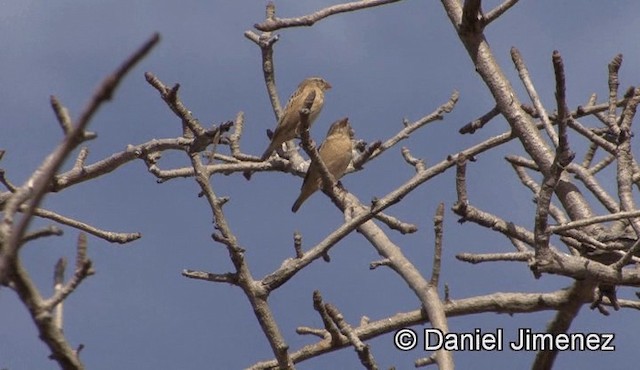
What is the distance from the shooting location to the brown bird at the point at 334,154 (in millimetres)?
9672

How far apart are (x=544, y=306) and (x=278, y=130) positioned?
13.0ft

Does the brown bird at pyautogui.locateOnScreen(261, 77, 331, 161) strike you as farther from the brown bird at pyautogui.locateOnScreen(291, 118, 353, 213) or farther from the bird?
the brown bird at pyautogui.locateOnScreen(291, 118, 353, 213)

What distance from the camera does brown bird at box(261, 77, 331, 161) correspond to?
29.3 ft

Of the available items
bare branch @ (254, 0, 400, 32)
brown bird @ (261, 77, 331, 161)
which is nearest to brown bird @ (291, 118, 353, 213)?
brown bird @ (261, 77, 331, 161)

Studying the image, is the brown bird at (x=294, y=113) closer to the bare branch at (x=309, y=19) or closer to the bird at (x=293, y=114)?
the bird at (x=293, y=114)

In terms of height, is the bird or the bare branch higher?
the bird

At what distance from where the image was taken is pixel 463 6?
5.62m

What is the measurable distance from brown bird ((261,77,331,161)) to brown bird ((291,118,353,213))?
34cm

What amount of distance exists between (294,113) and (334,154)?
2.07 ft

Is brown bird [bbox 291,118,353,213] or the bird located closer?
the bird

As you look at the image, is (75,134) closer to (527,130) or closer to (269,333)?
(269,333)

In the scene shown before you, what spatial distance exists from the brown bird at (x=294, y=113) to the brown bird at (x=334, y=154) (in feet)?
1.12

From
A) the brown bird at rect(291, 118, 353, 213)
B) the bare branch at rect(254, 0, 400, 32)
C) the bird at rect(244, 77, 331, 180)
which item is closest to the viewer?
the bare branch at rect(254, 0, 400, 32)

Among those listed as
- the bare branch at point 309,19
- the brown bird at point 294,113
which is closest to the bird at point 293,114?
the brown bird at point 294,113
